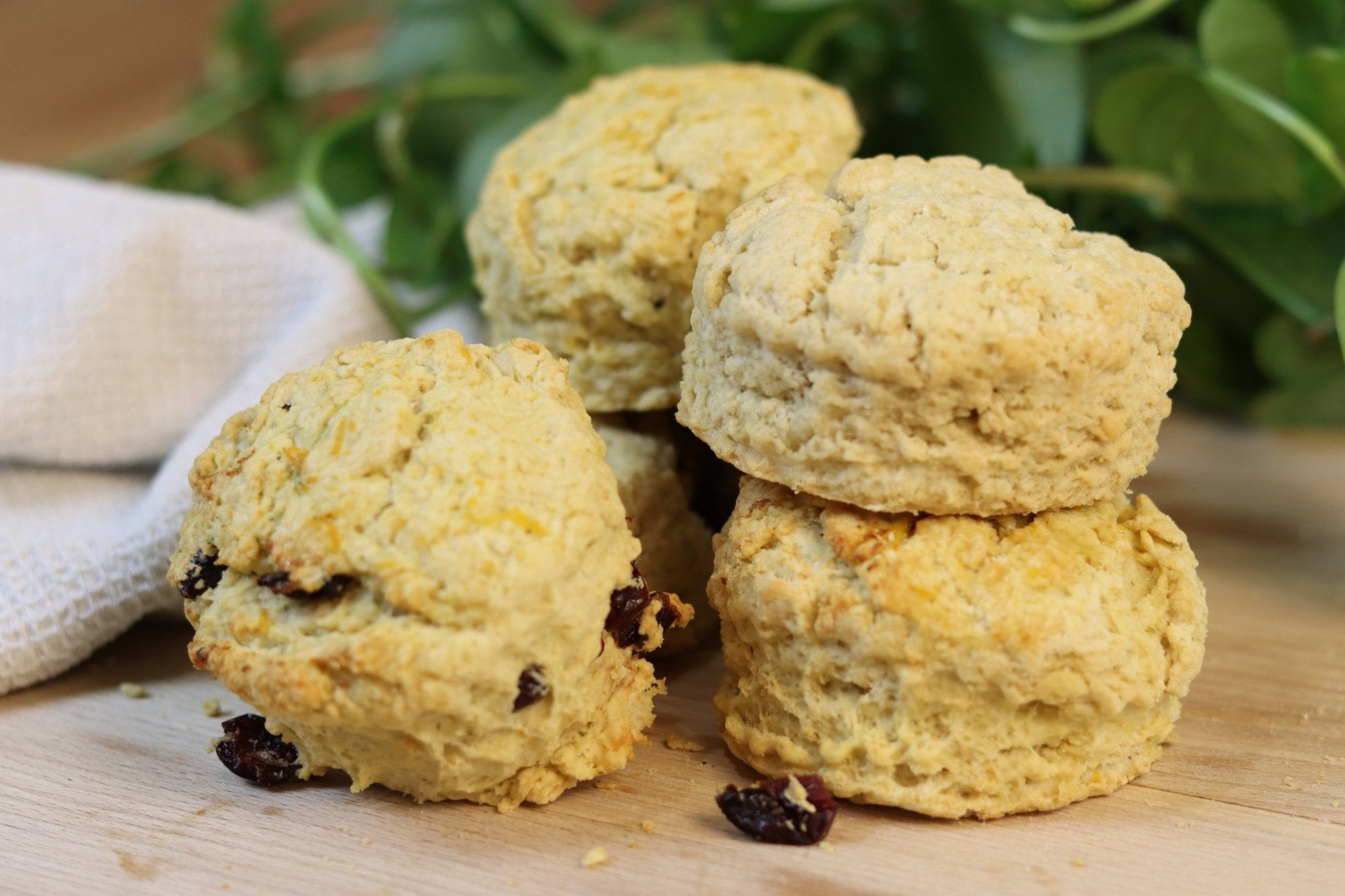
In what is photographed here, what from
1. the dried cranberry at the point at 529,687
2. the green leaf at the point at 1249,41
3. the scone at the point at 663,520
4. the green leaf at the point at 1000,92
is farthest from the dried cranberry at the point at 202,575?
the green leaf at the point at 1249,41

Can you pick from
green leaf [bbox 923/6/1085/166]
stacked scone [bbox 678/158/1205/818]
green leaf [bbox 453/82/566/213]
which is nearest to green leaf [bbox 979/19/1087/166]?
green leaf [bbox 923/6/1085/166]

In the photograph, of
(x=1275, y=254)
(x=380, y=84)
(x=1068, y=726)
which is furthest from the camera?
(x=380, y=84)

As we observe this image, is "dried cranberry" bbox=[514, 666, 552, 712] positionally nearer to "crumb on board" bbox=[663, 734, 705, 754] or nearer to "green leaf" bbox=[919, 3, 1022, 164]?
"crumb on board" bbox=[663, 734, 705, 754]

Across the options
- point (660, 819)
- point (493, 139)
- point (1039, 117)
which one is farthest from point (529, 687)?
point (1039, 117)

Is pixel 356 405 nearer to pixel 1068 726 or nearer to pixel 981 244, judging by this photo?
pixel 981 244

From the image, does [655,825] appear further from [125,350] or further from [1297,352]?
[1297,352]

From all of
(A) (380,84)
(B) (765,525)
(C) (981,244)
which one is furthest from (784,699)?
(A) (380,84)
